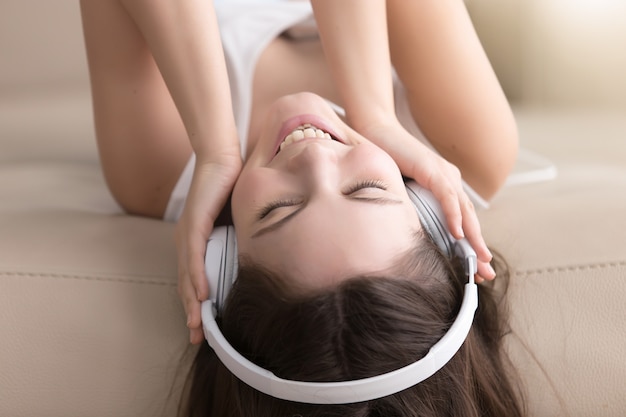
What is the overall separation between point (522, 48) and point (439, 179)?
73 cm

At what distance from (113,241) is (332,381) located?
1.32 feet

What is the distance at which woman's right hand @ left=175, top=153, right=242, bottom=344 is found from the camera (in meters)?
0.85

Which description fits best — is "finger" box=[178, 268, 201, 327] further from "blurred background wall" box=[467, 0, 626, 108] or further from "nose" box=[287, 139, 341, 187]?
"blurred background wall" box=[467, 0, 626, 108]

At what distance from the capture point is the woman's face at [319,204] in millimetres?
786

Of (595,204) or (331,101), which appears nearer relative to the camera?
(595,204)

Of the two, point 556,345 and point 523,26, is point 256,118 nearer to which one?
point 556,345

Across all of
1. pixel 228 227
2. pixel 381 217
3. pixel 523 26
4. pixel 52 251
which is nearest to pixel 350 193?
pixel 381 217

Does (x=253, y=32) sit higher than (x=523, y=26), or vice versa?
(x=253, y=32)

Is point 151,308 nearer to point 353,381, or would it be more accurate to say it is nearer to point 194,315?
point 194,315

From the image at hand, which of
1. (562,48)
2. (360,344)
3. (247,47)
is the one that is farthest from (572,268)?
(562,48)

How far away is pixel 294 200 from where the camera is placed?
847 mm

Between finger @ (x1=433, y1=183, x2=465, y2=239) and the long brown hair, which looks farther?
finger @ (x1=433, y1=183, x2=465, y2=239)

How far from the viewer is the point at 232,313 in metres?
0.84

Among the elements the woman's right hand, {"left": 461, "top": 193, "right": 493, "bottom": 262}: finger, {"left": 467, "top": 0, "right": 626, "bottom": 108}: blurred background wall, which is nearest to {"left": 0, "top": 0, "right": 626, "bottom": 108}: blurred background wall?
{"left": 467, "top": 0, "right": 626, "bottom": 108}: blurred background wall
